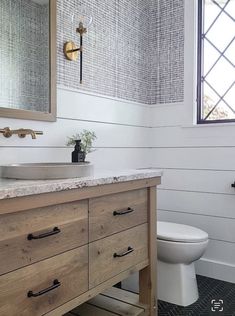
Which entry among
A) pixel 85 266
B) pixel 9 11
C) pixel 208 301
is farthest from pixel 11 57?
pixel 208 301

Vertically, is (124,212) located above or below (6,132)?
below

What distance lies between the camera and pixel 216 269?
2.39 metres

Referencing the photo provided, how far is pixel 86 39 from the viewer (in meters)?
2.04

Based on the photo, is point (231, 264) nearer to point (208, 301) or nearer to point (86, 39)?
point (208, 301)

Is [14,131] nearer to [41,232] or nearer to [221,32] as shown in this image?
[41,232]

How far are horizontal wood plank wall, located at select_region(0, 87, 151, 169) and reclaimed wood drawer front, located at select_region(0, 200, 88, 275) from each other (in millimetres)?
530

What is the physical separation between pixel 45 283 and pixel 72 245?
6.6 inches

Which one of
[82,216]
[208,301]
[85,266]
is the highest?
[82,216]

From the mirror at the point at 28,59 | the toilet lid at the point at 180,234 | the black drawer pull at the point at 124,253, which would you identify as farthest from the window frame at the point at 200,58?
the black drawer pull at the point at 124,253

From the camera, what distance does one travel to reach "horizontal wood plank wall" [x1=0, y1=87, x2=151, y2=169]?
165cm

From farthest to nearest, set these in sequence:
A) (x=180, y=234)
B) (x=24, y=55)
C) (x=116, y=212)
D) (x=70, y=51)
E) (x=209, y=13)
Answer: (x=209, y=13)
(x=180, y=234)
(x=70, y=51)
(x=24, y=55)
(x=116, y=212)

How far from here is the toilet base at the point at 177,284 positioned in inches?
78.3

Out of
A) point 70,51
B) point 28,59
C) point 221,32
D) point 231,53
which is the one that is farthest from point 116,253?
point 221,32

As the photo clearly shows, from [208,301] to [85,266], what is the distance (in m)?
1.12
